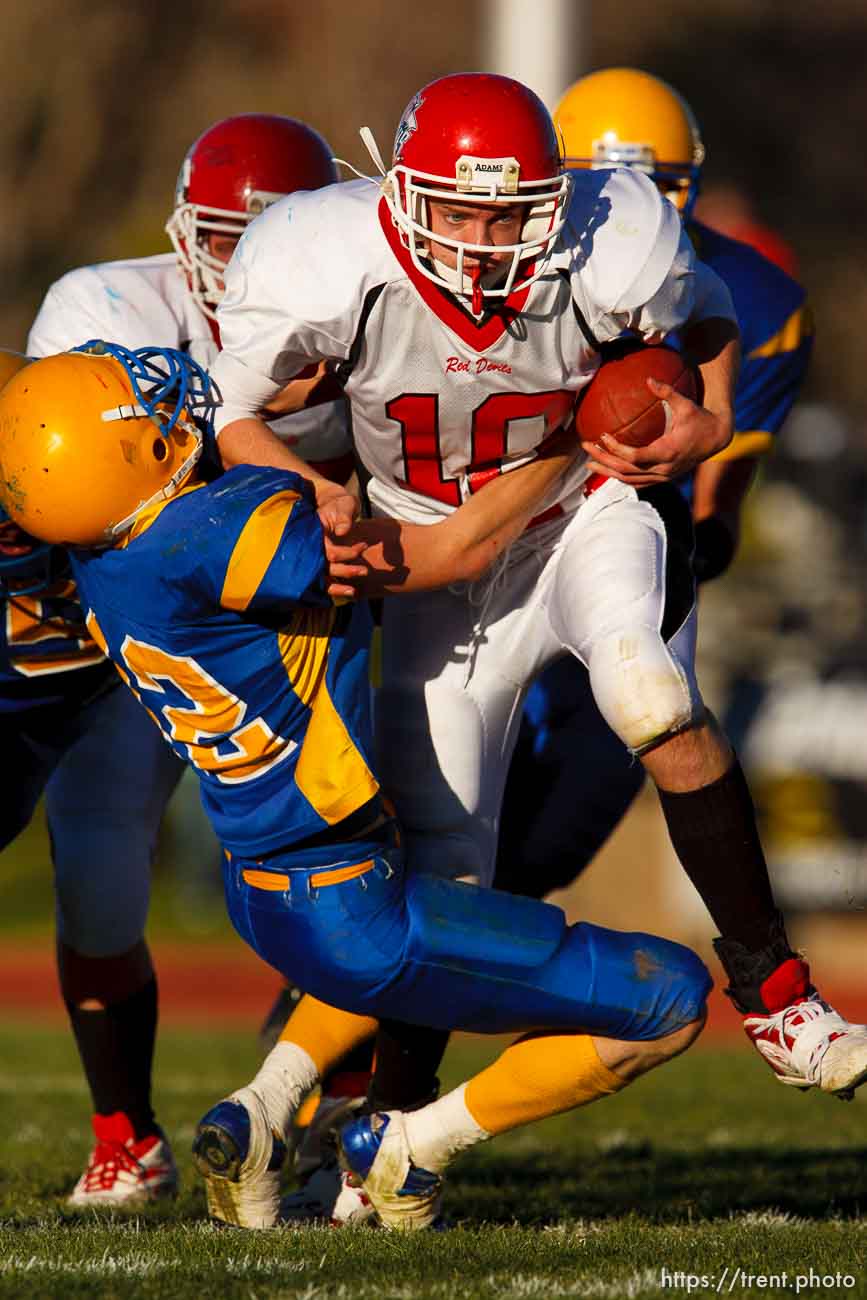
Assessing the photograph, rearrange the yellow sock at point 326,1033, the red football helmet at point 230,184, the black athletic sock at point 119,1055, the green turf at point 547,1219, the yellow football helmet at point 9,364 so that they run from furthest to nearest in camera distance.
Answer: the black athletic sock at point 119,1055
the red football helmet at point 230,184
the yellow sock at point 326,1033
the yellow football helmet at point 9,364
the green turf at point 547,1219

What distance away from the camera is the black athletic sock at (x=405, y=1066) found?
3.96 metres

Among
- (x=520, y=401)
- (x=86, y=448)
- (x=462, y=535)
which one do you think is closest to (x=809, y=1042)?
(x=462, y=535)

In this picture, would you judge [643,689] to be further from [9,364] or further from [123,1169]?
[123,1169]

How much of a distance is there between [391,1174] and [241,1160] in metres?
0.29

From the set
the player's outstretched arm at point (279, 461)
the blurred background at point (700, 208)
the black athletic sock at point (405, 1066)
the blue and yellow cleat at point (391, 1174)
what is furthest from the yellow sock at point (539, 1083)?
the blurred background at point (700, 208)

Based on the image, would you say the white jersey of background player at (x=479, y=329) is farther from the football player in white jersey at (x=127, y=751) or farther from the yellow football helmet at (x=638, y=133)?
the yellow football helmet at (x=638, y=133)

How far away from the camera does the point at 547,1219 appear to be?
4000mm

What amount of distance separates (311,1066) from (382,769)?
2.09ft

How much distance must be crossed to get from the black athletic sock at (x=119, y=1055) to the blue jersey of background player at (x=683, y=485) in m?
0.89

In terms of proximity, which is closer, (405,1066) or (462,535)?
(462,535)

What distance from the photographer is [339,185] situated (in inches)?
149

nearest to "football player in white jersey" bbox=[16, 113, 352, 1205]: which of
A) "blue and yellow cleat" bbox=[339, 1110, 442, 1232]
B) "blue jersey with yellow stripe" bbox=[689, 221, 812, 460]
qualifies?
"blue and yellow cleat" bbox=[339, 1110, 442, 1232]

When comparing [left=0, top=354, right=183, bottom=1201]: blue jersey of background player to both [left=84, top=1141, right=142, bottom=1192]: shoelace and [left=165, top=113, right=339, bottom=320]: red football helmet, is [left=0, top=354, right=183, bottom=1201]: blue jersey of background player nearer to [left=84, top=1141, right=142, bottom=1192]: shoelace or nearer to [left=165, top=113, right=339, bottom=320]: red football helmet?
[left=84, top=1141, right=142, bottom=1192]: shoelace

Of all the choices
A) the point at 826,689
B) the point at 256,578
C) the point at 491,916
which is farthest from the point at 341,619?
the point at 826,689
